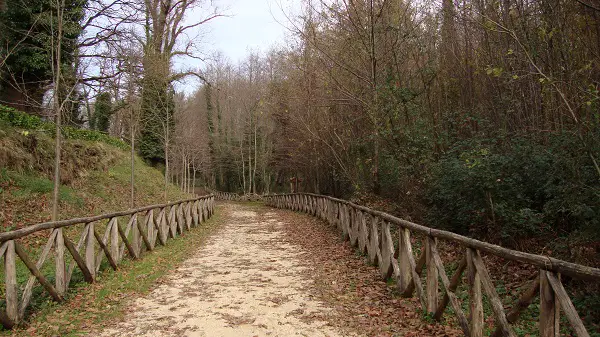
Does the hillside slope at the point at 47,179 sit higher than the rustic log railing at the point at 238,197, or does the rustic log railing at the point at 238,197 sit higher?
the hillside slope at the point at 47,179

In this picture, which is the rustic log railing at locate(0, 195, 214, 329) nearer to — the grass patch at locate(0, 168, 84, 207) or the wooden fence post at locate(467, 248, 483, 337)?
the grass patch at locate(0, 168, 84, 207)

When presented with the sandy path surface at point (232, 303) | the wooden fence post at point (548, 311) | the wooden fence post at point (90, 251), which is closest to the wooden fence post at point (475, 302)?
the wooden fence post at point (548, 311)

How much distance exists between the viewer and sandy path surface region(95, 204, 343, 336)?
16.0 feet

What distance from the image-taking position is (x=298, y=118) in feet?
64.6

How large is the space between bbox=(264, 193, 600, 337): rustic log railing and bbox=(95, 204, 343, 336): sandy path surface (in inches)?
54.3

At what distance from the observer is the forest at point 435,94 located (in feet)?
24.1

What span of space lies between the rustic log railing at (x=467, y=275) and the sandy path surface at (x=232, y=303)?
138cm

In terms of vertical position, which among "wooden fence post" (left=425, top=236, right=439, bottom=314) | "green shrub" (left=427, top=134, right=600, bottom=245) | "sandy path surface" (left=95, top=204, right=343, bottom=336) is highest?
"green shrub" (left=427, top=134, right=600, bottom=245)

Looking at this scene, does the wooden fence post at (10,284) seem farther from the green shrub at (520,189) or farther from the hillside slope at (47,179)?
the green shrub at (520,189)

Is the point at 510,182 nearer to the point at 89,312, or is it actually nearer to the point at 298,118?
the point at 89,312

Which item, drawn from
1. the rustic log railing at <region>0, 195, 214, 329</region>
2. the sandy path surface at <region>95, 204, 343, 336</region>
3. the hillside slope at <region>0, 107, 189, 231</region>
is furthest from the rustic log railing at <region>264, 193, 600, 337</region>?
the hillside slope at <region>0, 107, 189, 231</region>

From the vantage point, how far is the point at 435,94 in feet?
45.7

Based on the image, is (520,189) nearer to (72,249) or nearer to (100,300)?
(100,300)

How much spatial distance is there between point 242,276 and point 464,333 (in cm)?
428
